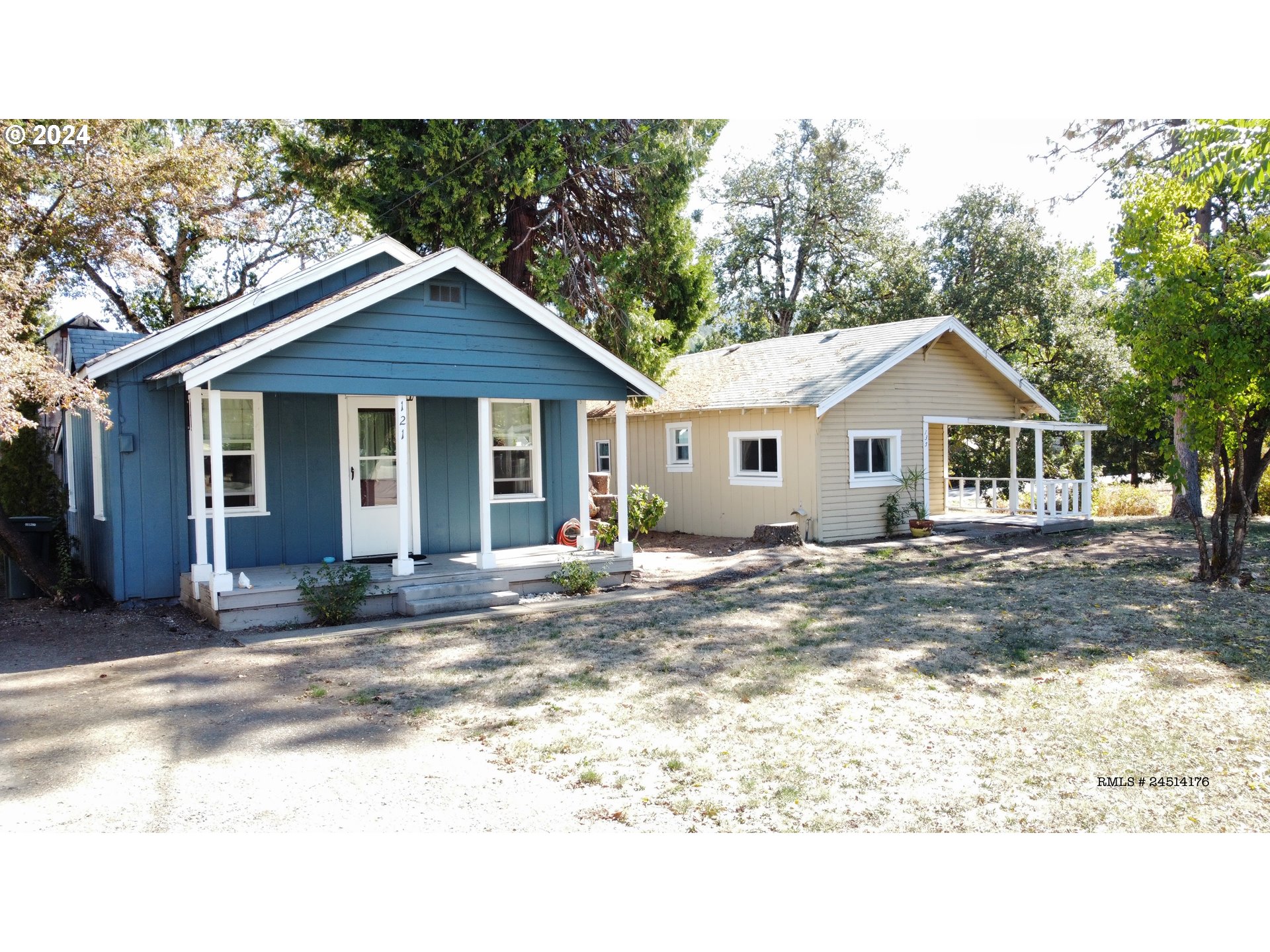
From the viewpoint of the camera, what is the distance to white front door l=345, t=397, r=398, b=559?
39.6 feet

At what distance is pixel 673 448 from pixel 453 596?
9669 mm

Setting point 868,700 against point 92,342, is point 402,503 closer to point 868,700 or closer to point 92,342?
point 92,342

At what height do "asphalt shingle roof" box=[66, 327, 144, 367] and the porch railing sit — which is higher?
"asphalt shingle roof" box=[66, 327, 144, 367]

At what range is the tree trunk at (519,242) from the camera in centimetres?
1727

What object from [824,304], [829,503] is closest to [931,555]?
[829,503]

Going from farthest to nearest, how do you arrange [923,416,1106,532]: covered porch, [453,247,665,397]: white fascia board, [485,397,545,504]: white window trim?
1. [923,416,1106,532]: covered porch
2. [485,397,545,504]: white window trim
3. [453,247,665,397]: white fascia board

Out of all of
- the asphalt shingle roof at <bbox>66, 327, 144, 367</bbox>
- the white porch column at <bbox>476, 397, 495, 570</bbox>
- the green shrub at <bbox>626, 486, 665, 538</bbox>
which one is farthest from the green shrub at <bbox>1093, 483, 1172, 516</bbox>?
the asphalt shingle roof at <bbox>66, 327, 144, 367</bbox>

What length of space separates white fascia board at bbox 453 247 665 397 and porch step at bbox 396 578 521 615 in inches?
129

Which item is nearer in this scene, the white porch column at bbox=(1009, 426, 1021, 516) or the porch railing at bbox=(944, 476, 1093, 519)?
the porch railing at bbox=(944, 476, 1093, 519)

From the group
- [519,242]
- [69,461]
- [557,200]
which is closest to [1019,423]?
[557,200]

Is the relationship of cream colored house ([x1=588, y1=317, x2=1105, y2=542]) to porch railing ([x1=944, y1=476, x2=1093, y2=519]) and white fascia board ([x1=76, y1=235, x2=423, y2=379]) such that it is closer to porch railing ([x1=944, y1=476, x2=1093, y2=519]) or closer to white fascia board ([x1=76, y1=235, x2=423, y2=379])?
porch railing ([x1=944, y1=476, x2=1093, y2=519])

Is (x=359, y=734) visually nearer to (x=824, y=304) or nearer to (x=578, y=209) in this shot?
(x=578, y=209)

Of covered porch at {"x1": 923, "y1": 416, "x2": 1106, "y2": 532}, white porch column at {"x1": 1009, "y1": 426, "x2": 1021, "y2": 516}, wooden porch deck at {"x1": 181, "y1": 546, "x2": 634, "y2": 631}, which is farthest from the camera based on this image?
white porch column at {"x1": 1009, "y1": 426, "x2": 1021, "y2": 516}

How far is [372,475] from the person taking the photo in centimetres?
1224
